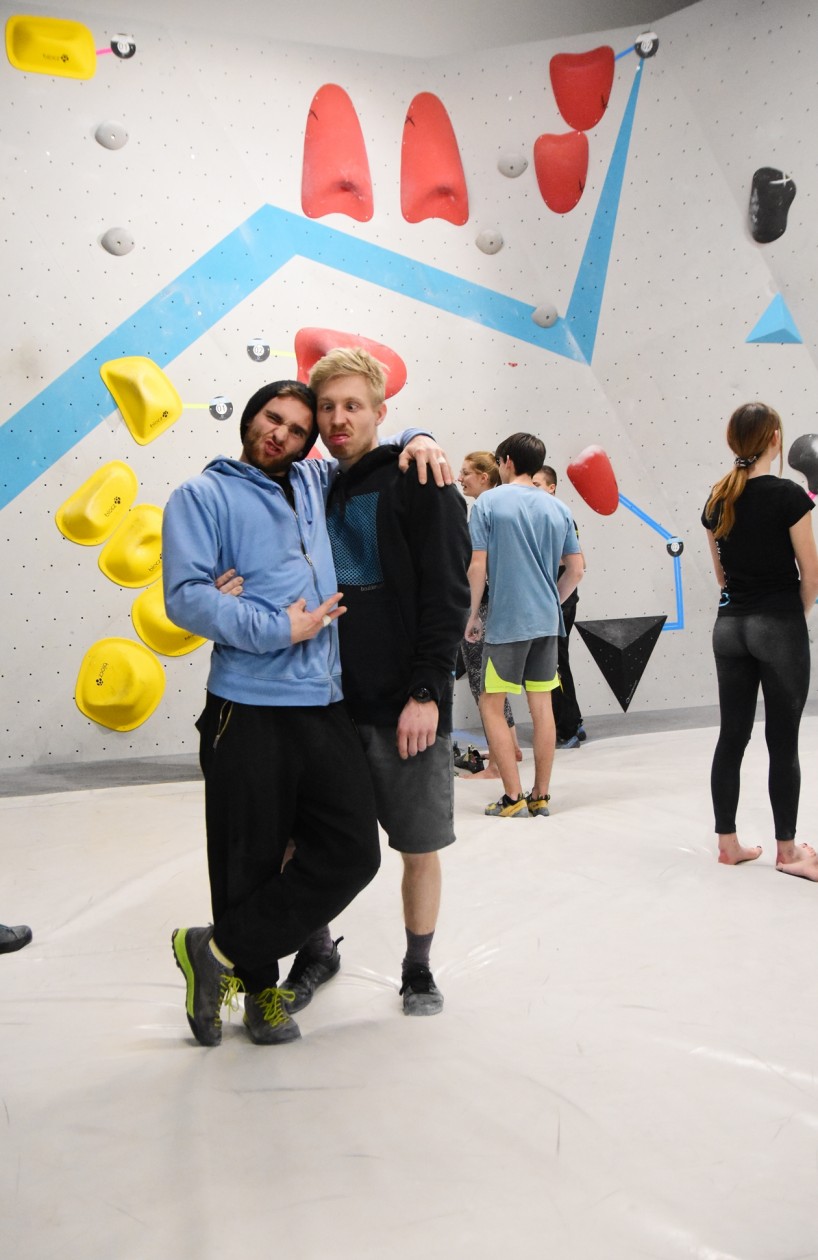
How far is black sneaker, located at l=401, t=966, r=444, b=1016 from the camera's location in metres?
1.85

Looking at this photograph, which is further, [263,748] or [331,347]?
[331,347]

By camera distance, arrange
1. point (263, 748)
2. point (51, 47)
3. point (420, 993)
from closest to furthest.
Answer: point (263, 748)
point (420, 993)
point (51, 47)

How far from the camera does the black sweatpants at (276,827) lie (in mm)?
1664

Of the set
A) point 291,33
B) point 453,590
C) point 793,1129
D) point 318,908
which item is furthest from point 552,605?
point 291,33

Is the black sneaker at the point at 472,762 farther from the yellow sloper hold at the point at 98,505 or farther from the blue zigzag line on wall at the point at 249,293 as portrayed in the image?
the blue zigzag line on wall at the point at 249,293

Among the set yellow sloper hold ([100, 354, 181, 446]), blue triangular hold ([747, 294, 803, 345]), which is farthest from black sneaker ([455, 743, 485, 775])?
blue triangular hold ([747, 294, 803, 345])

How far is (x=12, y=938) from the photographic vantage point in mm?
2242

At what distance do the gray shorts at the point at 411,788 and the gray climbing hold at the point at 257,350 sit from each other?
3486mm

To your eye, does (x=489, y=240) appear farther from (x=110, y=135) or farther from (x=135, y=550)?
(x=135, y=550)

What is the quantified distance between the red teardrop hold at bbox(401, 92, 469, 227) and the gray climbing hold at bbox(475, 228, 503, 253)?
128 millimetres

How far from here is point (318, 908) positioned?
1674mm

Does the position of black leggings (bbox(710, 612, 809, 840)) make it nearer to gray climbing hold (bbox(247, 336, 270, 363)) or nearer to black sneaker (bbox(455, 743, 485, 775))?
black sneaker (bbox(455, 743, 485, 775))

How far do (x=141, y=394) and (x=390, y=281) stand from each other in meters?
1.44

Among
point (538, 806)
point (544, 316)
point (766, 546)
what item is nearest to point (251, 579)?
point (766, 546)
